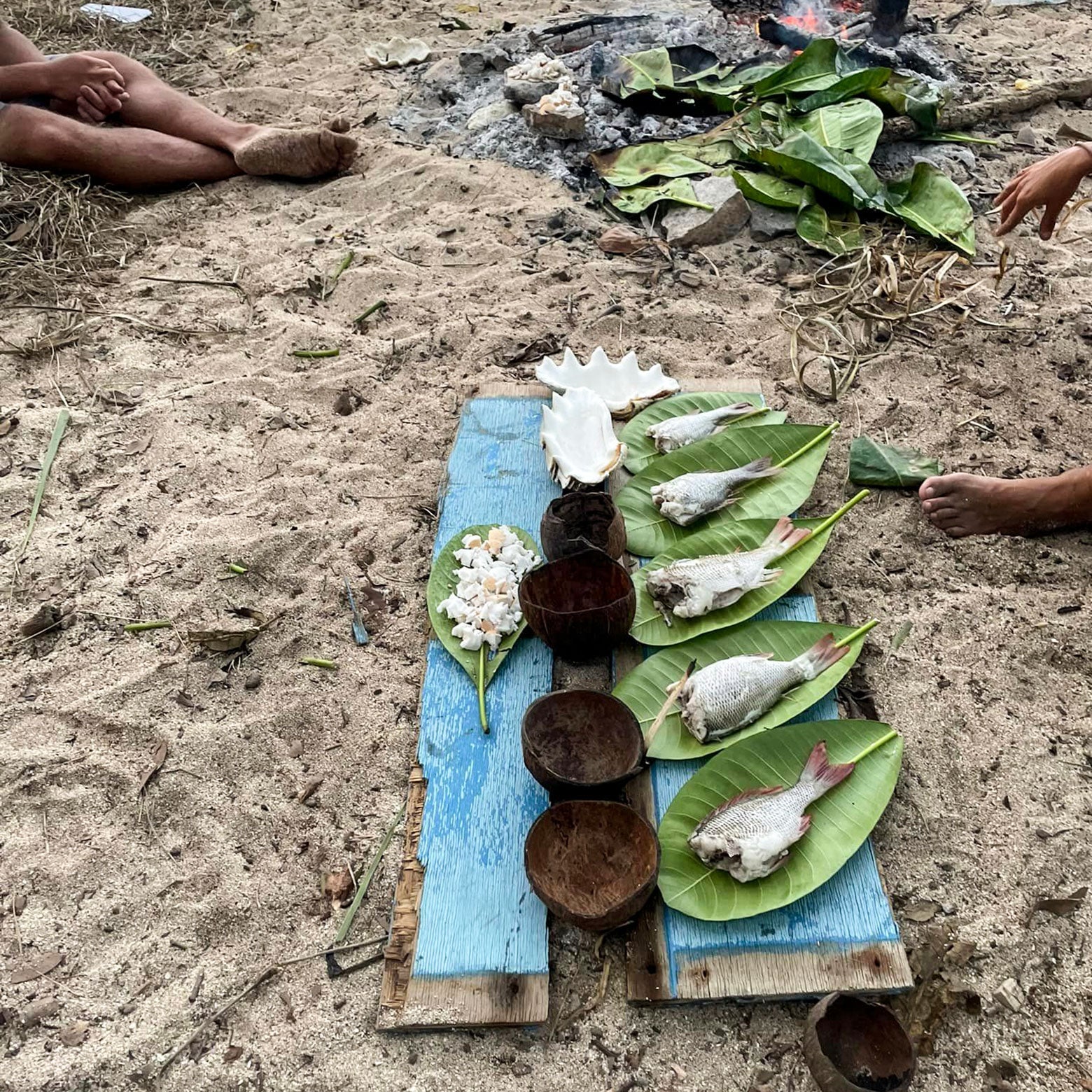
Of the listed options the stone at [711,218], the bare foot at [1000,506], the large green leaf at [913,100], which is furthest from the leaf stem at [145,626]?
the large green leaf at [913,100]

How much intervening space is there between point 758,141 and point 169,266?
7.99 ft

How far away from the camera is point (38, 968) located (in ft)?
5.08

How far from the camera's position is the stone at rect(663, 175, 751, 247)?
10.7 ft

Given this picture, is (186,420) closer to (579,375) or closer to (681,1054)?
(579,375)

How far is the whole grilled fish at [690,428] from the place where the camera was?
2.36 m

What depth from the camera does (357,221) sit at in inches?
140

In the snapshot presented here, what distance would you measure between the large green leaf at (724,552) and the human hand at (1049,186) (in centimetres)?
118

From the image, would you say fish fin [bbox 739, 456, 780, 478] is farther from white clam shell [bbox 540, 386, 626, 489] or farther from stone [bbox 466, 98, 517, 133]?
stone [bbox 466, 98, 517, 133]

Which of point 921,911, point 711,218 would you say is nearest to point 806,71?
point 711,218

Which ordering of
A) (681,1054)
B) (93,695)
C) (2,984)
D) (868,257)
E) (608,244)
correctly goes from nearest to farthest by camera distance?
(681,1054)
(2,984)
(93,695)
(868,257)
(608,244)

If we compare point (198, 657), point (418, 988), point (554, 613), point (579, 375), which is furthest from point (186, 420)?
point (418, 988)

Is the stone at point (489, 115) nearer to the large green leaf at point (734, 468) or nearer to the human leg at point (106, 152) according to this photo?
the human leg at point (106, 152)

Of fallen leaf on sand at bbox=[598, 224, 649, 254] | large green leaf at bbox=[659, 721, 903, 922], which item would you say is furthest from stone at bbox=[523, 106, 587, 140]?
large green leaf at bbox=[659, 721, 903, 922]

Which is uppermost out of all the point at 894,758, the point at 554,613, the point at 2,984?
the point at 554,613
